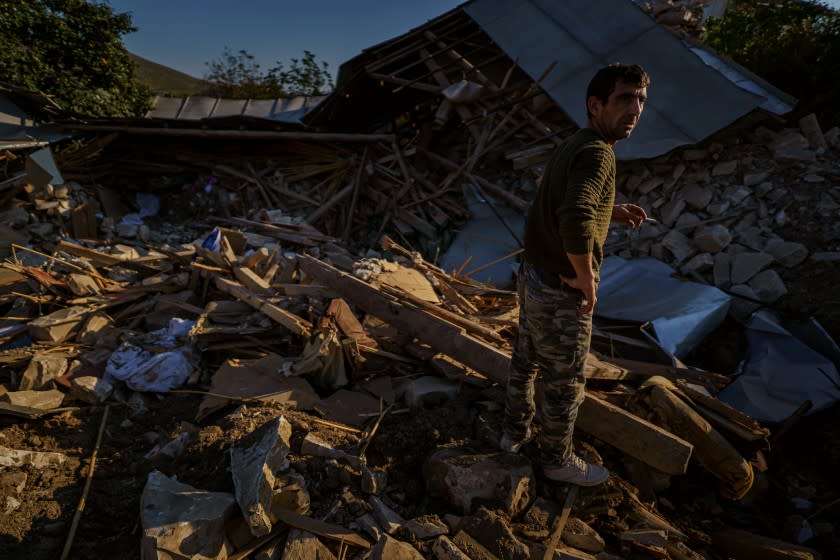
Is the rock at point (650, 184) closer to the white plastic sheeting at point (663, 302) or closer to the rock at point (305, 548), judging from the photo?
the white plastic sheeting at point (663, 302)

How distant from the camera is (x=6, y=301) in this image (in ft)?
15.0

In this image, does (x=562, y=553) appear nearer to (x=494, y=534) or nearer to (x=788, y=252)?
(x=494, y=534)

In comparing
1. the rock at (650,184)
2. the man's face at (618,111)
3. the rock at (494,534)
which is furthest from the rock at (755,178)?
the rock at (494,534)

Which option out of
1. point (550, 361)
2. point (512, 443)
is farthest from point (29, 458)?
point (550, 361)


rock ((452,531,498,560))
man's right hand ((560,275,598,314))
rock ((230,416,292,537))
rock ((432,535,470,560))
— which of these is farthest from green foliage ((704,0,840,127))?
rock ((230,416,292,537))

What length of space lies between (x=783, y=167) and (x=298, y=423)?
22.2 feet

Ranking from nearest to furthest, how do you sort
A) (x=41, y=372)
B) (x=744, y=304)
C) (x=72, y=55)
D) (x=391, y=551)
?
(x=391, y=551) < (x=41, y=372) < (x=744, y=304) < (x=72, y=55)

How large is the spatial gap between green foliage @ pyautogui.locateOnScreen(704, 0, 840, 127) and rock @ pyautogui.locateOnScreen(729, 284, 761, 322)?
3.70 meters

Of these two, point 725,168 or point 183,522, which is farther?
point 725,168

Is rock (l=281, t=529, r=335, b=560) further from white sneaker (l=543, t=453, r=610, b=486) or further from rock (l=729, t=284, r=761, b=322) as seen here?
rock (l=729, t=284, r=761, b=322)

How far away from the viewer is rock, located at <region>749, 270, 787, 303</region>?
15.0 ft

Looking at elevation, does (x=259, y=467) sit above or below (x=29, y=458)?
above

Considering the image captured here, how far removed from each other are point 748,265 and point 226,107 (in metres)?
12.7

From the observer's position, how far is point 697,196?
232 inches
